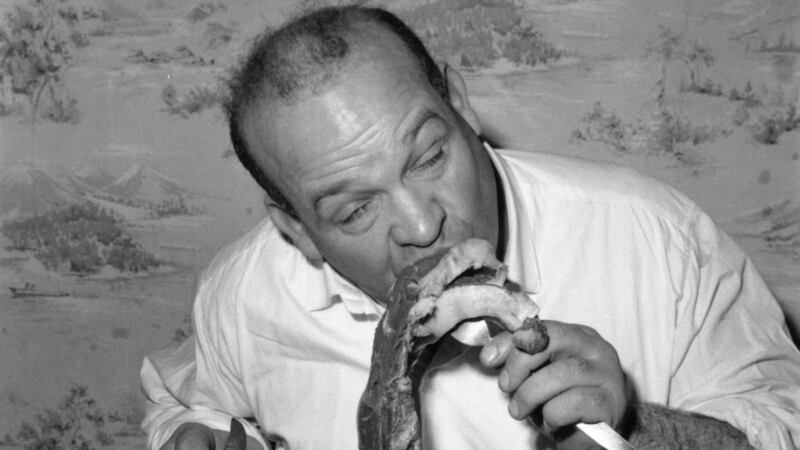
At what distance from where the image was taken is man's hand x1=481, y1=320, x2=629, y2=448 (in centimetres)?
103

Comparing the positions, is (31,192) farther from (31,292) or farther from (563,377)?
(563,377)

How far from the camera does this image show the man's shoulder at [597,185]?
1474 mm

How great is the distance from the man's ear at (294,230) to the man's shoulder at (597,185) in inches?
12.1

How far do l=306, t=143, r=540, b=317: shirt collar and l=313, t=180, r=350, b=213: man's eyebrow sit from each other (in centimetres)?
21

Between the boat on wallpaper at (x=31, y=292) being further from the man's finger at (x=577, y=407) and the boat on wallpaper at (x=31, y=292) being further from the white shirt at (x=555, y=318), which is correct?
the man's finger at (x=577, y=407)

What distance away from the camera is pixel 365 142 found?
3.95ft

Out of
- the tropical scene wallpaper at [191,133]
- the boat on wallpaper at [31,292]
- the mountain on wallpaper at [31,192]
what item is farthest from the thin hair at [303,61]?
the boat on wallpaper at [31,292]

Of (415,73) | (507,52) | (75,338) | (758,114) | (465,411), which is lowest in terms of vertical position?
(75,338)

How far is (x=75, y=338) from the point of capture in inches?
91.2

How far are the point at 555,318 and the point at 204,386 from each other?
589 millimetres

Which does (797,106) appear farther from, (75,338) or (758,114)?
(75,338)

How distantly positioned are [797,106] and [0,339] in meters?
1.77

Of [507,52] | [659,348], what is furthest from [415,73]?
[507,52]

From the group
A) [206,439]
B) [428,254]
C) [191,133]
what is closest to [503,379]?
[428,254]
